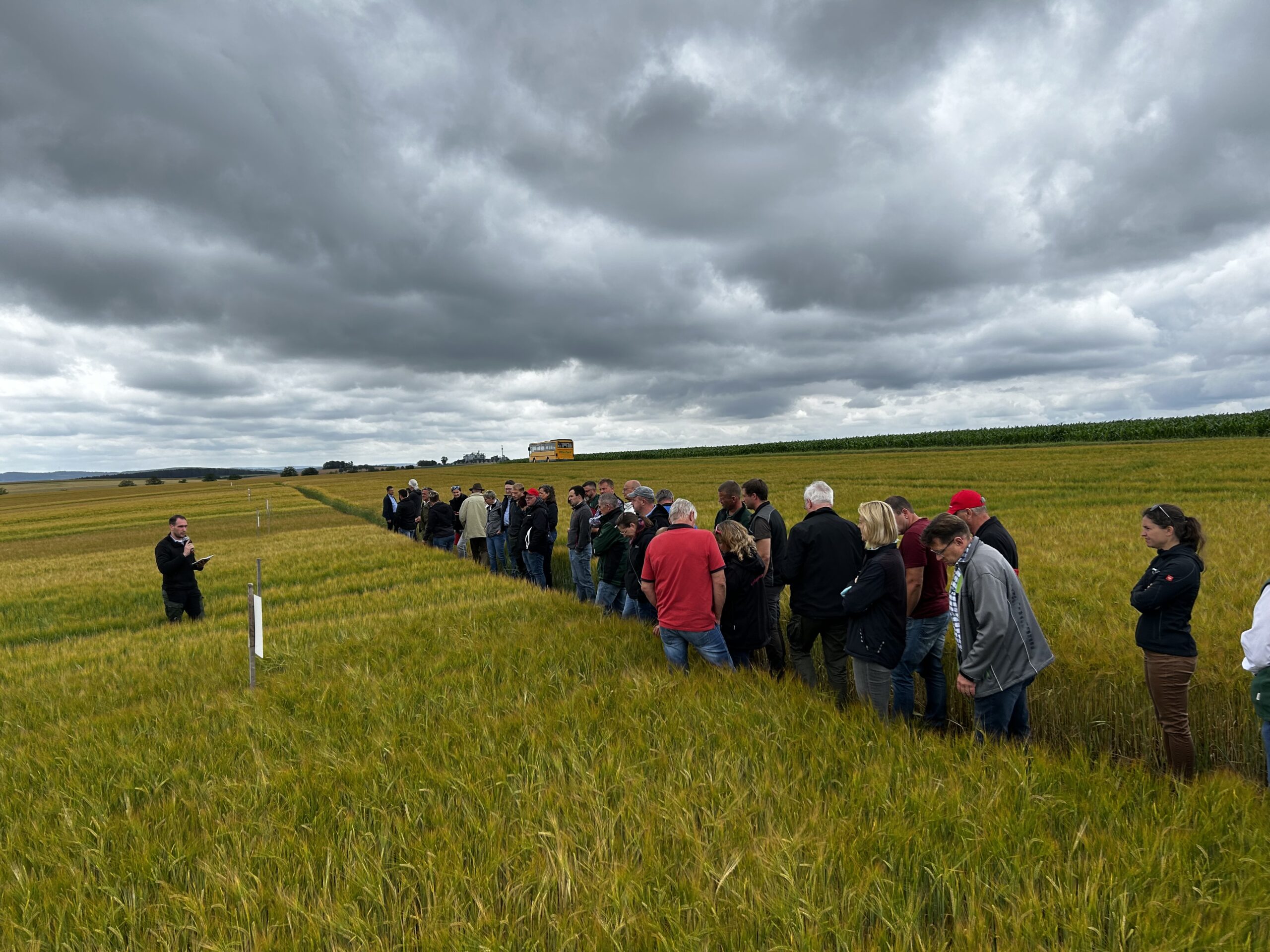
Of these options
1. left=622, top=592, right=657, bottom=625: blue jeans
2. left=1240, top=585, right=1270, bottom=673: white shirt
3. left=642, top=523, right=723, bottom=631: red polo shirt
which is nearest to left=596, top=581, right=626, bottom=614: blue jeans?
left=622, top=592, right=657, bottom=625: blue jeans

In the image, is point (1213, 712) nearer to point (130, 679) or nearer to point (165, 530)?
point (130, 679)

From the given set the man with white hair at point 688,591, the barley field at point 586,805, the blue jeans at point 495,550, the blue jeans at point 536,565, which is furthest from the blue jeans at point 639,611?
the blue jeans at point 495,550

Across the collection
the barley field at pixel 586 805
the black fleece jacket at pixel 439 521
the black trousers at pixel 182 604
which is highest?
the black fleece jacket at pixel 439 521

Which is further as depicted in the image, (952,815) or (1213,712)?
(1213,712)

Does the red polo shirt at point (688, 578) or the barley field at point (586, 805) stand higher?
the red polo shirt at point (688, 578)

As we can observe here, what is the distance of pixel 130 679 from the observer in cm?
688

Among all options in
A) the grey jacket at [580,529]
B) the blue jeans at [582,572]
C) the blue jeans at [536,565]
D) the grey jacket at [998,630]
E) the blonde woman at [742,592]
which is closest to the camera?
the grey jacket at [998,630]

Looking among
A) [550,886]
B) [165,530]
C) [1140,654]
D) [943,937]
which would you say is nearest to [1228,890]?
[943,937]

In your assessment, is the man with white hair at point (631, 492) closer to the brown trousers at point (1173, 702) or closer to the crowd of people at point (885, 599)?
the crowd of people at point (885, 599)

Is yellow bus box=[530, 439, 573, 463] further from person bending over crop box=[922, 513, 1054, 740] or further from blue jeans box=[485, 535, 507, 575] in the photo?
person bending over crop box=[922, 513, 1054, 740]

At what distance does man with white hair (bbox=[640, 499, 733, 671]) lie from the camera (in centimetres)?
604

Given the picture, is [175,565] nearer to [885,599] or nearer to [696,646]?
[696,646]

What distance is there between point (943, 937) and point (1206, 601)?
26.0ft

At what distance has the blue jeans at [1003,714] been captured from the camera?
4.51m
